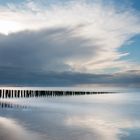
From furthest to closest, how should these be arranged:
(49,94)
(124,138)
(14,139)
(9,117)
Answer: (49,94) < (9,117) < (124,138) < (14,139)

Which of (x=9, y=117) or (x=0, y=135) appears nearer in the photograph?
(x=0, y=135)

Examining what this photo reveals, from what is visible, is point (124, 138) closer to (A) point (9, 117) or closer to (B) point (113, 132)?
(B) point (113, 132)

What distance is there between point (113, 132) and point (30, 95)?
3959 cm

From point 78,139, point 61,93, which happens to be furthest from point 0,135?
point 61,93

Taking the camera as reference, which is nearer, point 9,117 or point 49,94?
point 9,117

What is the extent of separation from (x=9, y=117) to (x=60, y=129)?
555cm

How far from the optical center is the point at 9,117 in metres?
19.9

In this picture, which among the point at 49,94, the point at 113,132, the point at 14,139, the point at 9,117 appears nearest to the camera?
the point at 14,139

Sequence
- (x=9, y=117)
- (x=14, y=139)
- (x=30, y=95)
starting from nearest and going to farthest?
(x=14, y=139)
(x=9, y=117)
(x=30, y=95)

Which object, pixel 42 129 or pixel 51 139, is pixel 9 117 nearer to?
pixel 42 129

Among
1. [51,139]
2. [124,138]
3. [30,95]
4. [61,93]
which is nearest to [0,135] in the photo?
[51,139]

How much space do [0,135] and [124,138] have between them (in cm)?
536

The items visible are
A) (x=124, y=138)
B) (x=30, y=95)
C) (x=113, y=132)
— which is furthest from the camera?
(x=30, y=95)

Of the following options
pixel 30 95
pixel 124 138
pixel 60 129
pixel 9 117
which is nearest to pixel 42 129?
pixel 60 129
